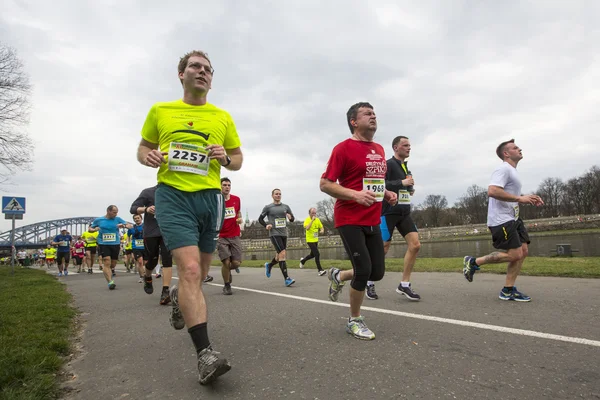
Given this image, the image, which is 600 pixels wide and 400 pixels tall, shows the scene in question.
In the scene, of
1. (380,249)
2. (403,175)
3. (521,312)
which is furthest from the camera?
(403,175)

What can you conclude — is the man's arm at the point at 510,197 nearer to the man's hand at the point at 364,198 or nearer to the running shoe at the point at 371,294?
the running shoe at the point at 371,294

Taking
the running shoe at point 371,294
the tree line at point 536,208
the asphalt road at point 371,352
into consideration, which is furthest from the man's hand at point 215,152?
the tree line at point 536,208

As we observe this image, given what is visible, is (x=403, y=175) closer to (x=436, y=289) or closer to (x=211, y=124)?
(x=436, y=289)

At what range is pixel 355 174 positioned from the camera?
358cm

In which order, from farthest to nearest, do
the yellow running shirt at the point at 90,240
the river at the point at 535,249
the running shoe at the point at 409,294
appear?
the river at the point at 535,249
the yellow running shirt at the point at 90,240
the running shoe at the point at 409,294

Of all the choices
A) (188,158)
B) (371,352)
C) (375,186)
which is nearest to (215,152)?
(188,158)

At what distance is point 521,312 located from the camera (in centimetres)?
390

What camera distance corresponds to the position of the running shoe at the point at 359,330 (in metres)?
3.14

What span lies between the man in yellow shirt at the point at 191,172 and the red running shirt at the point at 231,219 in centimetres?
442

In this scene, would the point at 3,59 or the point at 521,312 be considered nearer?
the point at 521,312

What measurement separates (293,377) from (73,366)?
1.89 metres

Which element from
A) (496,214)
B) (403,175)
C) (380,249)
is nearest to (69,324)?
(380,249)

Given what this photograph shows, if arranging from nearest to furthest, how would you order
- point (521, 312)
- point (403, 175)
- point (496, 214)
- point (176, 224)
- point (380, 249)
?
point (176, 224) < point (380, 249) < point (521, 312) < point (496, 214) < point (403, 175)

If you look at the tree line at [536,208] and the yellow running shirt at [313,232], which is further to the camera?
the tree line at [536,208]
